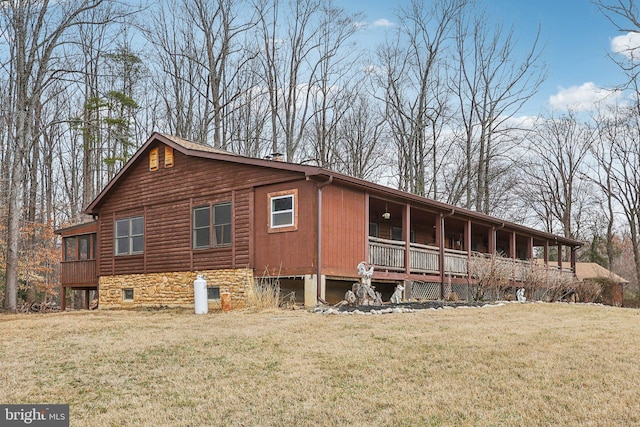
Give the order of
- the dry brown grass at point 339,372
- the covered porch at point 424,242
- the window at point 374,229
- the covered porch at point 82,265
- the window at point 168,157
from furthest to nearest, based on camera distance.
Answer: the covered porch at point 82,265
the window at point 374,229
the window at point 168,157
the covered porch at point 424,242
the dry brown grass at point 339,372

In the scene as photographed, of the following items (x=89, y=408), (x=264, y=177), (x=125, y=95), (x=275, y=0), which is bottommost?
(x=89, y=408)

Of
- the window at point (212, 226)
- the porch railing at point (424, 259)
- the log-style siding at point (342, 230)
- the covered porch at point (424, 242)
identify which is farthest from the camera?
the porch railing at point (424, 259)

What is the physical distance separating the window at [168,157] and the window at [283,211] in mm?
4451


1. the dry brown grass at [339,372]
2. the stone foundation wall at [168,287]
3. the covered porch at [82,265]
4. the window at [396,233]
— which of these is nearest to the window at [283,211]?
the stone foundation wall at [168,287]

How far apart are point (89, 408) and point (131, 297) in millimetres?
13664

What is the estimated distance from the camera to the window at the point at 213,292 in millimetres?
17859

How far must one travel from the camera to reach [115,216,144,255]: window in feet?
67.9

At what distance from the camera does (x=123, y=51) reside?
31328mm

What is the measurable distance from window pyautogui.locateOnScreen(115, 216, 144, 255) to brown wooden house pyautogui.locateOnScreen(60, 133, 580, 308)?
0.03 m

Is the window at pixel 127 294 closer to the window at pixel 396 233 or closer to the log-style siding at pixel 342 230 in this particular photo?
the log-style siding at pixel 342 230

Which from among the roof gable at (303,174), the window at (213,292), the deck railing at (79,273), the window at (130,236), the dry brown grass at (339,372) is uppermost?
the roof gable at (303,174)

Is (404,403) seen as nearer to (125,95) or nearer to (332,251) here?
(332,251)

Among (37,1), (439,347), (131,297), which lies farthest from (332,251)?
(37,1)

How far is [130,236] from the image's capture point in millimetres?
21031
